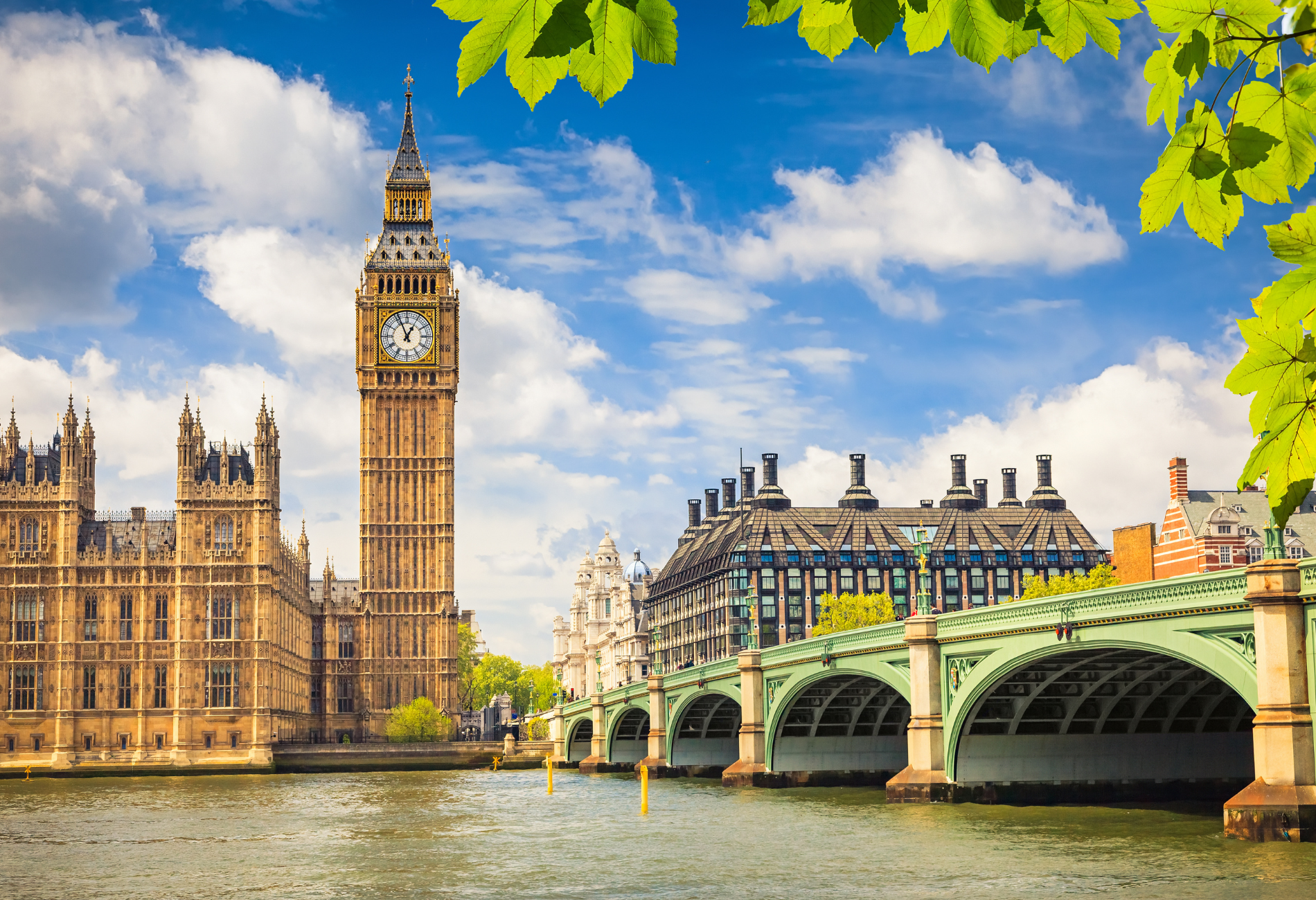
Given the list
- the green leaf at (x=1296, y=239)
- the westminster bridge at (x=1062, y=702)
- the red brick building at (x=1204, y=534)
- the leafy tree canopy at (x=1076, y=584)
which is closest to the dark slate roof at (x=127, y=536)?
the westminster bridge at (x=1062, y=702)

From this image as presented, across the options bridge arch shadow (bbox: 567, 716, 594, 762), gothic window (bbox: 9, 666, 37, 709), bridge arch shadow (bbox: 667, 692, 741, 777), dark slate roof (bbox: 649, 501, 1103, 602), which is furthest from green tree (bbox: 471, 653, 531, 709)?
bridge arch shadow (bbox: 667, 692, 741, 777)

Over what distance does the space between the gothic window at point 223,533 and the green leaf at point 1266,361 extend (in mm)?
113840

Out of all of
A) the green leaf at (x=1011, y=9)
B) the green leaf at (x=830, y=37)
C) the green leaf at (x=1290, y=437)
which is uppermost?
the green leaf at (x=830, y=37)

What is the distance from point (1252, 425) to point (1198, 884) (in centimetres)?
2884

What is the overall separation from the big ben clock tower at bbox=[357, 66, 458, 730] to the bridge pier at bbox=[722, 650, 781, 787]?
66.6 meters

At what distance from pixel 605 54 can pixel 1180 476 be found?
321 feet

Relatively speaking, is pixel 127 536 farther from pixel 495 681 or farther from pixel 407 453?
pixel 495 681

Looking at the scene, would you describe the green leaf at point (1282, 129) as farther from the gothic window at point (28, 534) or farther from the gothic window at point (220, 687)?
the gothic window at point (28, 534)

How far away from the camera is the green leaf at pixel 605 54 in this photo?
14.5 ft

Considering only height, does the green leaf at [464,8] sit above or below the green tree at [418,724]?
above

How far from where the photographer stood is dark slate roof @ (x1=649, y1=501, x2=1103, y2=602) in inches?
5664

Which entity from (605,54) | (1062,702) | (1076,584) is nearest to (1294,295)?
(605,54)

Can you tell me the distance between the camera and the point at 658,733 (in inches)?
3312

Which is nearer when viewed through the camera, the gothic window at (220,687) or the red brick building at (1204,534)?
the red brick building at (1204,534)
